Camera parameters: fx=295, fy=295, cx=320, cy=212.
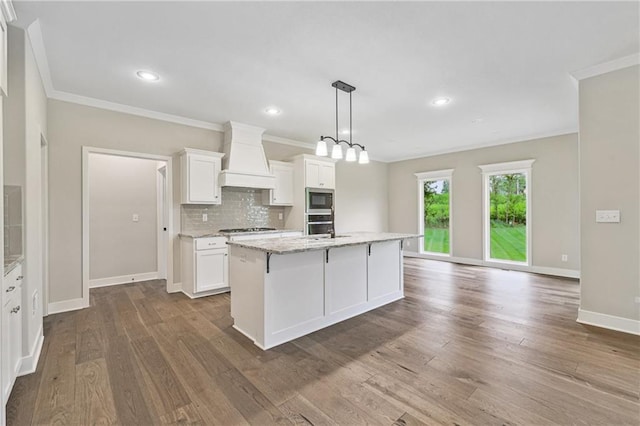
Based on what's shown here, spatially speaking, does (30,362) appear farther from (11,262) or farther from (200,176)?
(200,176)

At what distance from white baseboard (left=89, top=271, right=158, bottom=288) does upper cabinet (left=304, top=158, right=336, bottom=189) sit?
320 cm

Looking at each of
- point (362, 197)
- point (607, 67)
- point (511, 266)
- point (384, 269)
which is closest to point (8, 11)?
point (384, 269)

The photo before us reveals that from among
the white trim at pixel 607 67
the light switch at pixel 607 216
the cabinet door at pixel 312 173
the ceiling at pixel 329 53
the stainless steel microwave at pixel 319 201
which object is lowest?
the light switch at pixel 607 216

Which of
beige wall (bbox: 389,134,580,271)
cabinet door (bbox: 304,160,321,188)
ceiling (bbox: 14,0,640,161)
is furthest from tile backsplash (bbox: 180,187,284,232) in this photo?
beige wall (bbox: 389,134,580,271)

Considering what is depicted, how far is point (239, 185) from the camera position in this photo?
15.1 ft

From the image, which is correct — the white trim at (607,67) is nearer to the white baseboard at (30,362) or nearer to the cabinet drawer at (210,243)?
the cabinet drawer at (210,243)

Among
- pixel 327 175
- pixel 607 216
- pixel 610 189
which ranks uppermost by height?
pixel 327 175

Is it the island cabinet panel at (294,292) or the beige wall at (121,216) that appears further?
the beige wall at (121,216)

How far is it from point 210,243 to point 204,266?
1.08 ft

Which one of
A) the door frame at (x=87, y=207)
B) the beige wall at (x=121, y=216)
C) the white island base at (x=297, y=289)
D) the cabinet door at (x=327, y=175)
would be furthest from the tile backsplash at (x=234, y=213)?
the white island base at (x=297, y=289)

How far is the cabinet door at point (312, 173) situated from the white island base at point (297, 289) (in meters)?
2.23

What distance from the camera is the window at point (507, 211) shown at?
5.81m

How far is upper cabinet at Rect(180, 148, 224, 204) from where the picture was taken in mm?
4270

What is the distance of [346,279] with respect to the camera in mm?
3279
